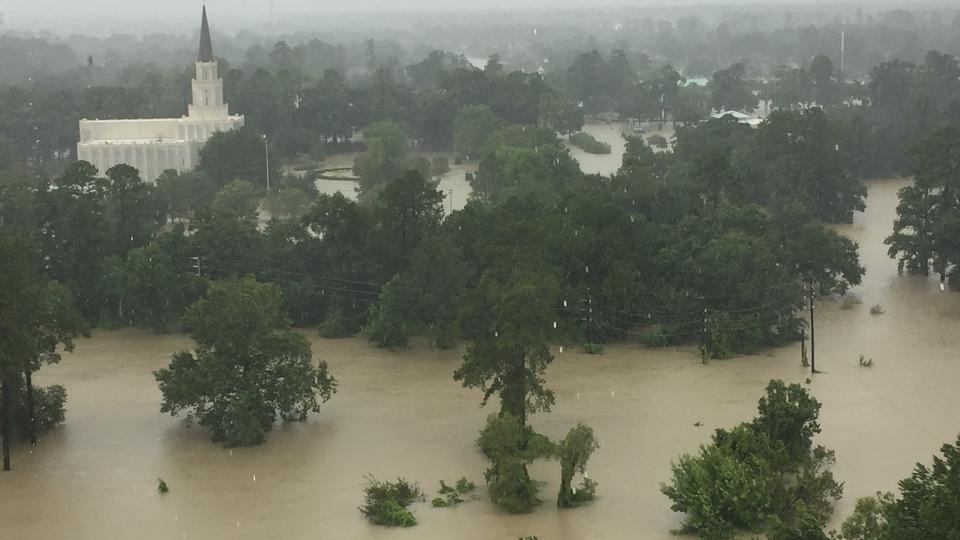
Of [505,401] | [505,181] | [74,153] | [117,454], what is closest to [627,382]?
[505,401]

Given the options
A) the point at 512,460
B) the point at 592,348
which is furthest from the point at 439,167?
the point at 512,460

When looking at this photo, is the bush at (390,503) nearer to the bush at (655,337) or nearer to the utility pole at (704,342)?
the utility pole at (704,342)

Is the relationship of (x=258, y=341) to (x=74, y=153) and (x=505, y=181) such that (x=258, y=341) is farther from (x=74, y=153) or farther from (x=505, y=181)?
(x=74, y=153)

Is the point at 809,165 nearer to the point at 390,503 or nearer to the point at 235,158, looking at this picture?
the point at 235,158

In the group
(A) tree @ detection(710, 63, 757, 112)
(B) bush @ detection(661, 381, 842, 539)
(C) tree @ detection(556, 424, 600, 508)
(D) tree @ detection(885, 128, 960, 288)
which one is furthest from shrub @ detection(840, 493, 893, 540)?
(A) tree @ detection(710, 63, 757, 112)

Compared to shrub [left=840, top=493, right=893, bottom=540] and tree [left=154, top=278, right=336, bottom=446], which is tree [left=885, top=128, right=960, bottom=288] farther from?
shrub [left=840, top=493, right=893, bottom=540]

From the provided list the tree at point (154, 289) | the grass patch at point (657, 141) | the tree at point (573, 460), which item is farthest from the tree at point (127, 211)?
the grass patch at point (657, 141)
